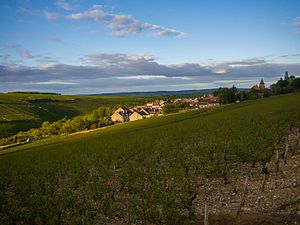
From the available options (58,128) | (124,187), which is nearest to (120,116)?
(58,128)

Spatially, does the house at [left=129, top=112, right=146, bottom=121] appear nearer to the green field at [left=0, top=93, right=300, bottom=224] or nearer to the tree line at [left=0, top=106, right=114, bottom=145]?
the tree line at [left=0, top=106, right=114, bottom=145]

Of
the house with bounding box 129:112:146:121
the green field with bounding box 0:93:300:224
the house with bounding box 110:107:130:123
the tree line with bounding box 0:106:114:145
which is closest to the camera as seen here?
the green field with bounding box 0:93:300:224

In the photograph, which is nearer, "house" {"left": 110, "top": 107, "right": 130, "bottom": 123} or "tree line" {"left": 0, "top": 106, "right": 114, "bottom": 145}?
"tree line" {"left": 0, "top": 106, "right": 114, "bottom": 145}

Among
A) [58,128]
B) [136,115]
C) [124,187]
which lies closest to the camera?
[124,187]

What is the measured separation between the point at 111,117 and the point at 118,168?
10632 centimetres

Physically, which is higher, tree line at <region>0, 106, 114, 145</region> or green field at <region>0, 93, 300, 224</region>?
green field at <region>0, 93, 300, 224</region>

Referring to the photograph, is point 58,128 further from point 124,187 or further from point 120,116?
point 124,187

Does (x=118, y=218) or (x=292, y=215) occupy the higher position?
(x=292, y=215)

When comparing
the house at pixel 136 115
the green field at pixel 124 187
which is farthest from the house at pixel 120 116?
the green field at pixel 124 187

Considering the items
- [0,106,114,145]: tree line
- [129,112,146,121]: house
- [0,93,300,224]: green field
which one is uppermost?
[0,93,300,224]: green field

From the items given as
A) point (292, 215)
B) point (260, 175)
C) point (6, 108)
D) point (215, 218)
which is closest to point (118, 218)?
point (215, 218)

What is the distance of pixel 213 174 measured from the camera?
22906 millimetres

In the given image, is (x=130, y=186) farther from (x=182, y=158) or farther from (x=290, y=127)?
(x=290, y=127)

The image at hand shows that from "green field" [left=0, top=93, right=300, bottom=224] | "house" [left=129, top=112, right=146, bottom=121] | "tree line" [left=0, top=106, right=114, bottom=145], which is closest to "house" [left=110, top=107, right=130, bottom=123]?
"house" [left=129, top=112, right=146, bottom=121]
